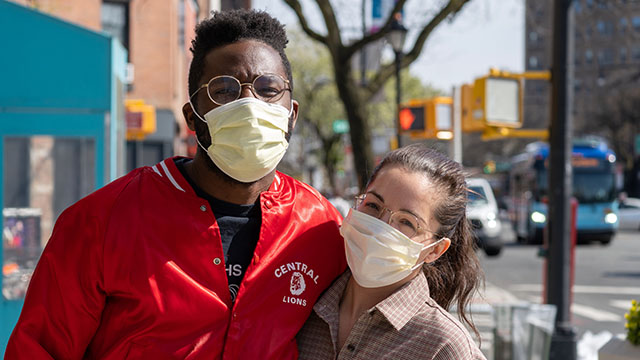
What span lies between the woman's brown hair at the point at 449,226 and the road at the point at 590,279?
6.63m

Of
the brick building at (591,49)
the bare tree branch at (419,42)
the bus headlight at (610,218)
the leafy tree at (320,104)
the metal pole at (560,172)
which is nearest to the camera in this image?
the metal pole at (560,172)

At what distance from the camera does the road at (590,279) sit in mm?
11938

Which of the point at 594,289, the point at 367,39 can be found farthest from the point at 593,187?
the point at 367,39

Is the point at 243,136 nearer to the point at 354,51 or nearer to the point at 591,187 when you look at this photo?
the point at 354,51

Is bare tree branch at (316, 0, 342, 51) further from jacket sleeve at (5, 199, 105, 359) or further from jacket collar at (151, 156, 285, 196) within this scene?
jacket sleeve at (5, 199, 105, 359)

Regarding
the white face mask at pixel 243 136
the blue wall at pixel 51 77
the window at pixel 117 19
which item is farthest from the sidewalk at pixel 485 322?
the window at pixel 117 19

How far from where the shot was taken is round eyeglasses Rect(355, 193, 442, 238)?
7.79 ft

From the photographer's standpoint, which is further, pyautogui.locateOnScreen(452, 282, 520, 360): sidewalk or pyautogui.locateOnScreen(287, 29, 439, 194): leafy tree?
pyautogui.locateOnScreen(287, 29, 439, 194): leafy tree

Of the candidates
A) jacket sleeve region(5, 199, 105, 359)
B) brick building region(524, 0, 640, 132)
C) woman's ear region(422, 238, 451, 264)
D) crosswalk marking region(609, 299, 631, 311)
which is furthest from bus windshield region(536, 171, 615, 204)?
jacket sleeve region(5, 199, 105, 359)

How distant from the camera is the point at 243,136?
2268 mm

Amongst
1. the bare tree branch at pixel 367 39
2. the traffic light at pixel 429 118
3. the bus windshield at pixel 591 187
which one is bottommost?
the bus windshield at pixel 591 187

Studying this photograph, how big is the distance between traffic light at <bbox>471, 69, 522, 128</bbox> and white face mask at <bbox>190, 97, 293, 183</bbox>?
8.07 metres

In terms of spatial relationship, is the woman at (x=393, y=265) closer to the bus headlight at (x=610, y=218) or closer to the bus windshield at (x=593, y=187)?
the bus windshield at (x=593, y=187)

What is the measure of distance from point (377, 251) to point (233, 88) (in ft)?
2.09
